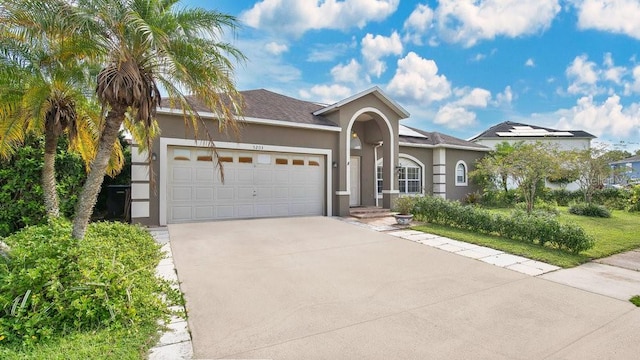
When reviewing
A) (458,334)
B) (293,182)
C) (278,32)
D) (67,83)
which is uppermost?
(278,32)

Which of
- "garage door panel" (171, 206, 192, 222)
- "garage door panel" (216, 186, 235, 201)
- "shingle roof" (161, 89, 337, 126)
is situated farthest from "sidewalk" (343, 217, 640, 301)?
"garage door panel" (171, 206, 192, 222)

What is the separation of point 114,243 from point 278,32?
8.09 meters

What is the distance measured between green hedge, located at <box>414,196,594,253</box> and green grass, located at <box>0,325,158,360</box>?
902 cm

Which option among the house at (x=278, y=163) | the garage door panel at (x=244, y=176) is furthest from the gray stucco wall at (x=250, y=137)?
the garage door panel at (x=244, y=176)

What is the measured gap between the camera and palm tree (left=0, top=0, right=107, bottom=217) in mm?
5047

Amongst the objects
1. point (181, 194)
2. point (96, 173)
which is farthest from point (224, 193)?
point (96, 173)

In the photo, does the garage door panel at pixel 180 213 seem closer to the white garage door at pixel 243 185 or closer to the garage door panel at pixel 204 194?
the white garage door at pixel 243 185

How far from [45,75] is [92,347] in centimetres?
623

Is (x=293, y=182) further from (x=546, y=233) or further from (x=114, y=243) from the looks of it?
(x=546, y=233)

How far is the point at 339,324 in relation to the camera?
3758mm

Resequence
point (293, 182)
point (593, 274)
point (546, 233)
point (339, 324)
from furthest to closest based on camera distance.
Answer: point (293, 182) → point (546, 233) → point (593, 274) → point (339, 324)

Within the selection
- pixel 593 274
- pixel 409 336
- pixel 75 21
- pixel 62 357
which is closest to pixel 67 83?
pixel 75 21

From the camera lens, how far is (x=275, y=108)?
1333 centimetres

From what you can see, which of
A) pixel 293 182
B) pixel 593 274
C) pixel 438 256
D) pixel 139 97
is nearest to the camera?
pixel 139 97
